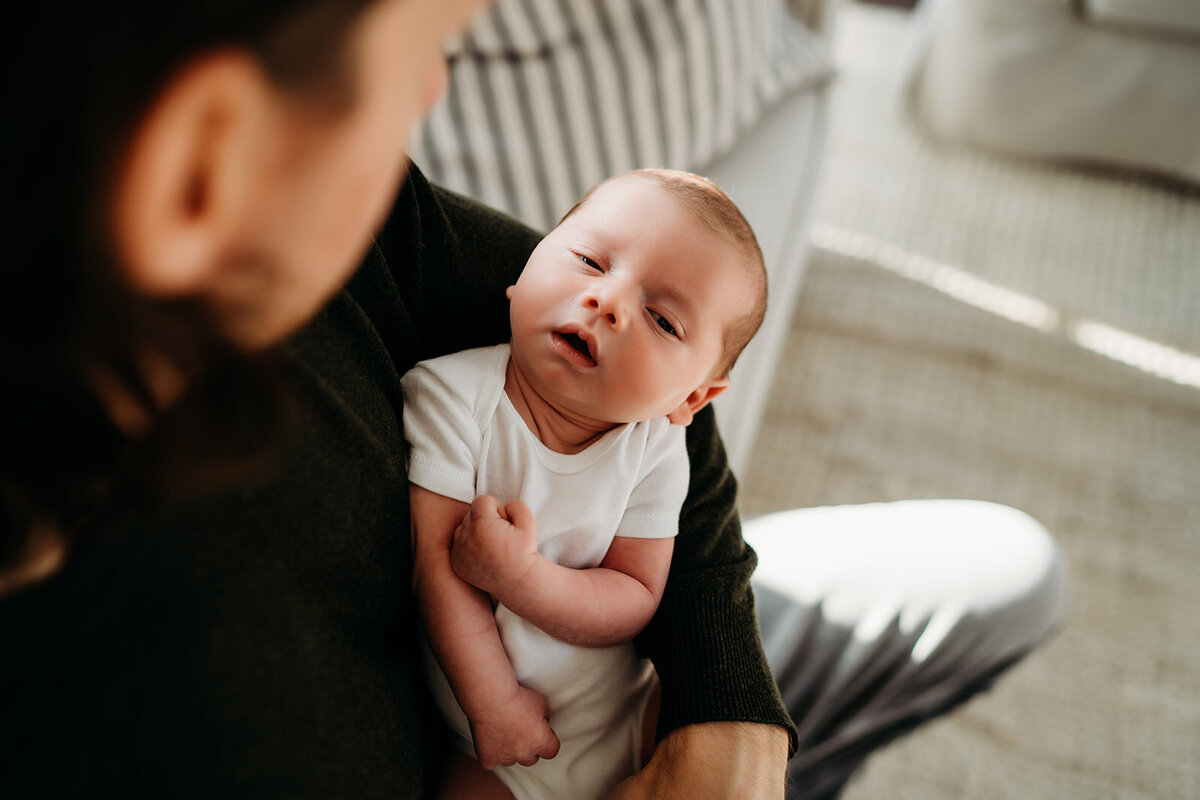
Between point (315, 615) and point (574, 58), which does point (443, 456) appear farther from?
point (574, 58)

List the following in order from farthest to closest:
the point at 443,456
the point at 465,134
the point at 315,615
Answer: the point at 465,134 → the point at 443,456 → the point at 315,615

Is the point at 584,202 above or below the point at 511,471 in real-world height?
above

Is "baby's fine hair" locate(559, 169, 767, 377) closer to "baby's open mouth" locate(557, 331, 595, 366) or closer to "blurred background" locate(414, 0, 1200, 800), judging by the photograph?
"baby's open mouth" locate(557, 331, 595, 366)

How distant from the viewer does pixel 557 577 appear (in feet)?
1.96

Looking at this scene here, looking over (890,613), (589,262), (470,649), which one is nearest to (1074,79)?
(890,613)

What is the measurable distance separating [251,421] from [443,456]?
26cm

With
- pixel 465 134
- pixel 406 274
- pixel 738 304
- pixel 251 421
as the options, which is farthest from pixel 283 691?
pixel 465 134

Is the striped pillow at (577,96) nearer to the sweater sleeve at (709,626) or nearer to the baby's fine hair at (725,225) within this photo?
the baby's fine hair at (725,225)

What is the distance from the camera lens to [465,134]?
1.23 m

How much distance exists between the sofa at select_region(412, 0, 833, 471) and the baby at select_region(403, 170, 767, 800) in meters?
0.46

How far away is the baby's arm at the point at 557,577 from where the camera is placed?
567mm

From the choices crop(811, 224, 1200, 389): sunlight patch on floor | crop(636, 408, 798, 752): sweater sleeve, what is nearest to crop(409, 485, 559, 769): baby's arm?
crop(636, 408, 798, 752): sweater sleeve

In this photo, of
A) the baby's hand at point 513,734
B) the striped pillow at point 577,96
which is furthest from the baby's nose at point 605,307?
the striped pillow at point 577,96

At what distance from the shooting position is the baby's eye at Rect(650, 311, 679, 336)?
674 millimetres
